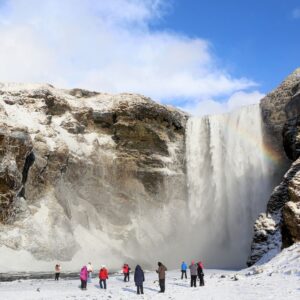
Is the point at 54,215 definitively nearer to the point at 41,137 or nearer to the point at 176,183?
the point at 41,137

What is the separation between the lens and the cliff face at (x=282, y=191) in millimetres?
31438

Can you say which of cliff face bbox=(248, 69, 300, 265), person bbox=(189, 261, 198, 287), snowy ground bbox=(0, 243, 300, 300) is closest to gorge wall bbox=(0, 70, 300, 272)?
cliff face bbox=(248, 69, 300, 265)

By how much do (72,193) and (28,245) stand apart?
1215 cm

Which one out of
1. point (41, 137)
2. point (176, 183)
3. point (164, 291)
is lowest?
point (164, 291)

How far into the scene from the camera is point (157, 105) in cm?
6462

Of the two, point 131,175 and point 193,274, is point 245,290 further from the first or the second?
point 131,175

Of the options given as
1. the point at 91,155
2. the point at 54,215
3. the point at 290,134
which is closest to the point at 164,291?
the point at 290,134

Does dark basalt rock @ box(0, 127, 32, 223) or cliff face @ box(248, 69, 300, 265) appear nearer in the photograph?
cliff face @ box(248, 69, 300, 265)

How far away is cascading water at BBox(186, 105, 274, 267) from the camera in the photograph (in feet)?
181

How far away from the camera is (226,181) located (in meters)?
60.2

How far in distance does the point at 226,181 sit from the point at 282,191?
22.4 metres

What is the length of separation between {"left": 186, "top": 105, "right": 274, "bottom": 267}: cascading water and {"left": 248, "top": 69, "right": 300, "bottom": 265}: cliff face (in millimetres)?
2830

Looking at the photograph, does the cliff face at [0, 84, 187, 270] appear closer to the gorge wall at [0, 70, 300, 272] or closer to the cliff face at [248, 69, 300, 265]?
the gorge wall at [0, 70, 300, 272]

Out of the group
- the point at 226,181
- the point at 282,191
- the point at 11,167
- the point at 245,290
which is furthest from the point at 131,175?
the point at 245,290
